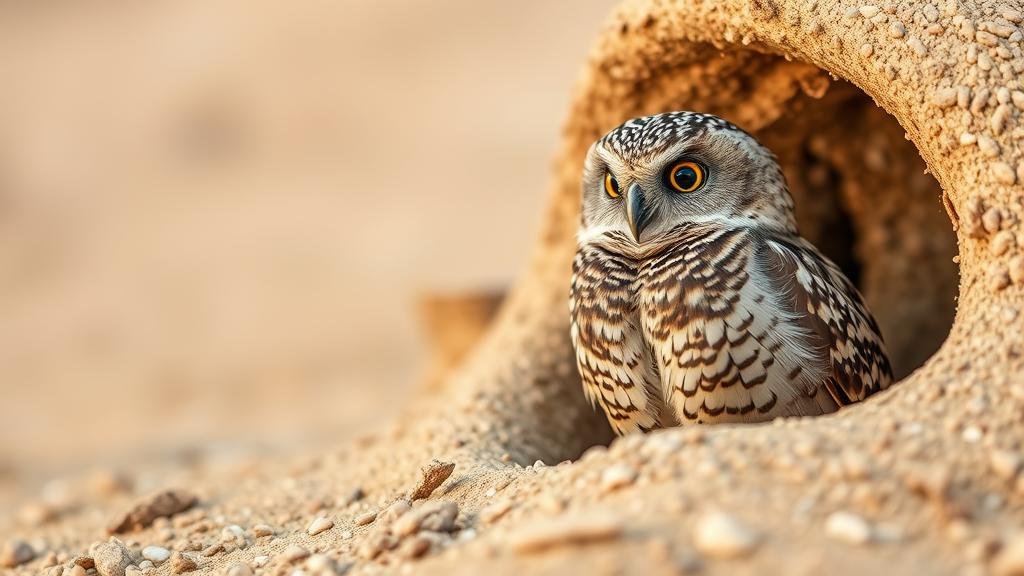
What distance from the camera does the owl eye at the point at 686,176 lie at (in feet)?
10.7

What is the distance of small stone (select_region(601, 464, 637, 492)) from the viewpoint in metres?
2.26

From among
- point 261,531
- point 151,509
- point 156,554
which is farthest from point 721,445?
point 151,509

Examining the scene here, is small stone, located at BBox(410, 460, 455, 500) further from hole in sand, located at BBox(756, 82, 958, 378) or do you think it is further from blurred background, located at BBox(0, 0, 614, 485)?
blurred background, located at BBox(0, 0, 614, 485)

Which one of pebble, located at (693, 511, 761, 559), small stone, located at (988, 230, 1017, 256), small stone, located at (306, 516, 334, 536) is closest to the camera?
pebble, located at (693, 511, 761, 559)

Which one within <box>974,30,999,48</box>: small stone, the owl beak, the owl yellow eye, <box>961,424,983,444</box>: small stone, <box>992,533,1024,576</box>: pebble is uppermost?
<box>974,30,999,48</box>: small stone

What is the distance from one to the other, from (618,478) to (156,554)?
1.70m

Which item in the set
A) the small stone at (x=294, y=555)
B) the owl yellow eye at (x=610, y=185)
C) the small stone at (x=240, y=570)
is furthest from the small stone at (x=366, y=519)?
the owl yellow eye at (x=610, y=185)

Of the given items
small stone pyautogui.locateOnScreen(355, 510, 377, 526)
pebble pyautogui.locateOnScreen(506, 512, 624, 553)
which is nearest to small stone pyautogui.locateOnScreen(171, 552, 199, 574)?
small stone pyautogui.locateOnScreen(355, 510, 377, 526)

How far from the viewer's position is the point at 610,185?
339cm

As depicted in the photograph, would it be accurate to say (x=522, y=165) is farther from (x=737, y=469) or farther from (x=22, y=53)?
(x=737, y=469)

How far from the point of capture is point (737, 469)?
7.14 feet

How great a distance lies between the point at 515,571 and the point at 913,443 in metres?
0.95

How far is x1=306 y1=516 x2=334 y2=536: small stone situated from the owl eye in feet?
5.20

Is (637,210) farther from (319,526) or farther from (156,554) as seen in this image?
(156,554)
